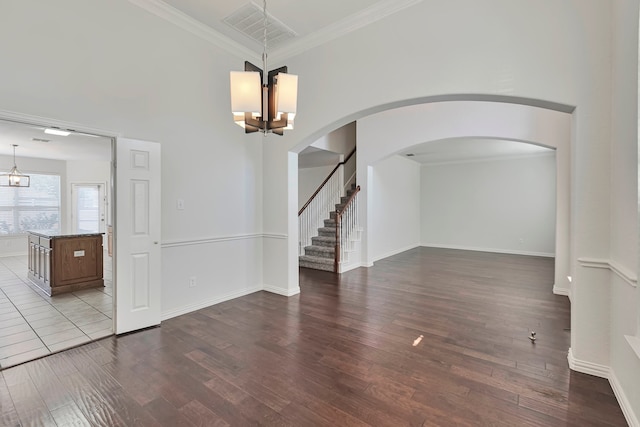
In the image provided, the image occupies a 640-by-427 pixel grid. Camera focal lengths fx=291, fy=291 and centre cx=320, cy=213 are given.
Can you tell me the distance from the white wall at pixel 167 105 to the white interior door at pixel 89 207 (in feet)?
22.8

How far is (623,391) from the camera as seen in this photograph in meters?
1.97

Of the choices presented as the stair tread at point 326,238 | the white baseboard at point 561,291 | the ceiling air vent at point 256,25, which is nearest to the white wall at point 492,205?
the white baseboard at point 561,291

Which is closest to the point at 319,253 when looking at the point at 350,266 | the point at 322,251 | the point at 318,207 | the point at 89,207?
the point at 322,251

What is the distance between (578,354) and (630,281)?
35.6 inches

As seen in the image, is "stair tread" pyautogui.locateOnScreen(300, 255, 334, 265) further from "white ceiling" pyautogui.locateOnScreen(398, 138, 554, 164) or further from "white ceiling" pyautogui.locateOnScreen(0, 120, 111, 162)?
"white ceiling" pyautogui.locateOnScreen(0, 120, 111, 162)

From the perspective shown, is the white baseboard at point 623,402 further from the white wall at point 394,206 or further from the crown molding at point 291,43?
the white wall at point 394,206

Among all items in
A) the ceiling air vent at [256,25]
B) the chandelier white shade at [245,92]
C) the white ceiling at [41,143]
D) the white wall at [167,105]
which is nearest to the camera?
the chandelier white shade at [245,92]

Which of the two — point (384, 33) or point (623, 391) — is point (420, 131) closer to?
point (384, 33)

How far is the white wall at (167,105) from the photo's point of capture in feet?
8.38

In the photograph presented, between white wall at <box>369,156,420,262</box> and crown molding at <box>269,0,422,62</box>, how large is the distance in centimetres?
317

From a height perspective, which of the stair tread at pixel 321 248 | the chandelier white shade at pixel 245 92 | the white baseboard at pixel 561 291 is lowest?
the white baseboard at pixel 561 291

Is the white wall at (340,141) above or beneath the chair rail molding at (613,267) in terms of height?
above

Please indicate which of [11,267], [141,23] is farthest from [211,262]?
[11,267]

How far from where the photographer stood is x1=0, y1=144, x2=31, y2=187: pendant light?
6.91 metres
